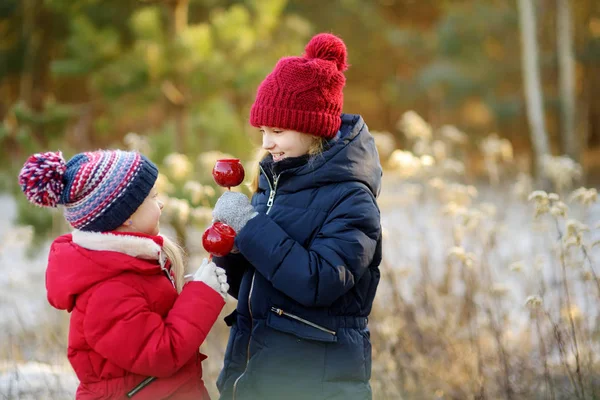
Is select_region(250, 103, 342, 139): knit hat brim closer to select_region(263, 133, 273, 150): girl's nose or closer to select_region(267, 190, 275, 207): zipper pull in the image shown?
select_region(263, 133, 273, 150): girl's nose

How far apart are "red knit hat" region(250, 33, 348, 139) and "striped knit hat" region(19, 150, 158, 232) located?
441mm

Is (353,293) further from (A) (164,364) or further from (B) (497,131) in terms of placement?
(B) (497,131)

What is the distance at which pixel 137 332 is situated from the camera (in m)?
1.89

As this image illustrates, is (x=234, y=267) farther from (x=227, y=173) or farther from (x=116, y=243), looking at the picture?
(x=116, y=243)

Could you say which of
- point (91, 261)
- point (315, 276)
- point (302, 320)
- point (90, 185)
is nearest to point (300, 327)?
point (302, 320)

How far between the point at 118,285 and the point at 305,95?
796 millimetres

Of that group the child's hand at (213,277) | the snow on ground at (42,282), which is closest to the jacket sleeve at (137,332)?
the child's hand at (213,277)

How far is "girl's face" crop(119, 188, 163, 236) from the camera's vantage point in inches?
81.0

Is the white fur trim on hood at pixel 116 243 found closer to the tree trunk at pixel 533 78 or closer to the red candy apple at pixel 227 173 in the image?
the red candy apple at pixel 227 173

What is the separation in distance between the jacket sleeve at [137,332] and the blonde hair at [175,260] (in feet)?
0.59

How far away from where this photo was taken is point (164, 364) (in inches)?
76.2

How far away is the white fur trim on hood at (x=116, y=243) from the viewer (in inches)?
77.7

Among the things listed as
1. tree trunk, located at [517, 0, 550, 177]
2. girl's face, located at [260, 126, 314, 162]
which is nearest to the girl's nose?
girl's face, located at [260, 126, 314, 162]

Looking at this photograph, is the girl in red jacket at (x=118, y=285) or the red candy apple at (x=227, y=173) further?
the red candy apple at (x=227, y=173)
